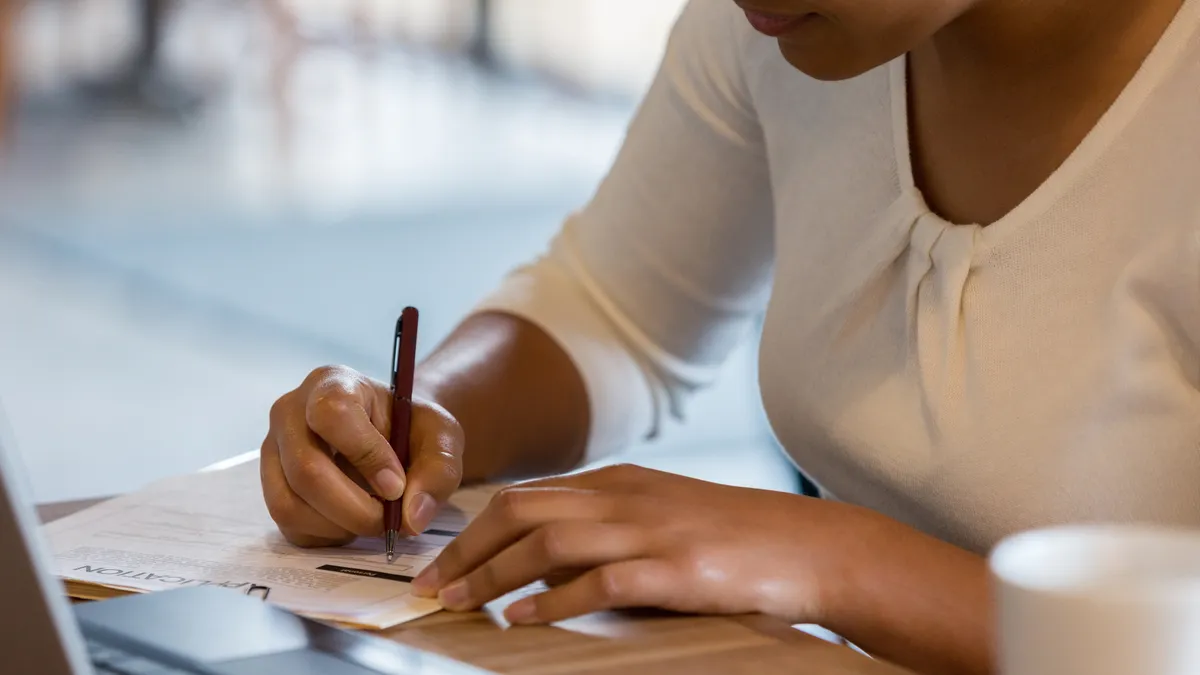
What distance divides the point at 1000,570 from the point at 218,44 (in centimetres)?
567

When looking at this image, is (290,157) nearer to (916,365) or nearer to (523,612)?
(916,365)

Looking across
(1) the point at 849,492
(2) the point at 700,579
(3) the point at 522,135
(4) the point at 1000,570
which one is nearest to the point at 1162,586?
(4) the point at 1000,570

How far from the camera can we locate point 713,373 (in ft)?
4.30

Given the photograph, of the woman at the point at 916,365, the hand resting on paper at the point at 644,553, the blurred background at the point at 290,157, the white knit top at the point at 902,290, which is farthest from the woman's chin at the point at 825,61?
the blurred background at the point at 290,157

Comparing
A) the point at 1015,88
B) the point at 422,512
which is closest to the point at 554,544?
the point at 422,512

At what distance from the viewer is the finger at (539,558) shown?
2.22ft

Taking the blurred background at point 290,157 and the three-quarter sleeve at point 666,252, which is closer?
the three-quarter sleeve at point 666,252

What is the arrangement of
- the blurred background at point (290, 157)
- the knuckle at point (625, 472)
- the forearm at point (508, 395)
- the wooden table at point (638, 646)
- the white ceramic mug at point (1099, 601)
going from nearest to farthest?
the white ceramic mug at point (1099, 601) → the wooden table at point (638, 646) → the knuckle at point (625, 472) → the forearm at point (508, 395) → the blurred background at point (290, 157)

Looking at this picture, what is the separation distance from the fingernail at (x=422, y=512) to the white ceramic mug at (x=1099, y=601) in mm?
412

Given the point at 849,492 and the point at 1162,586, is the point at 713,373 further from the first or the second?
the point at 1162,586

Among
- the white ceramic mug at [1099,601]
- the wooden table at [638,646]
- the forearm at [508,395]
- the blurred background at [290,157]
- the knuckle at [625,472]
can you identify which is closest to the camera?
the white ceramic mug at [1099,601]

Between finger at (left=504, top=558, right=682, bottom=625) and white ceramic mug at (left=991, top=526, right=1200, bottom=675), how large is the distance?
9.5 inches

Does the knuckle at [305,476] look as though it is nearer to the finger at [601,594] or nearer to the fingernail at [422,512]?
the fingernail at [422,512]

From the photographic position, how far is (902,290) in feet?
2.90
